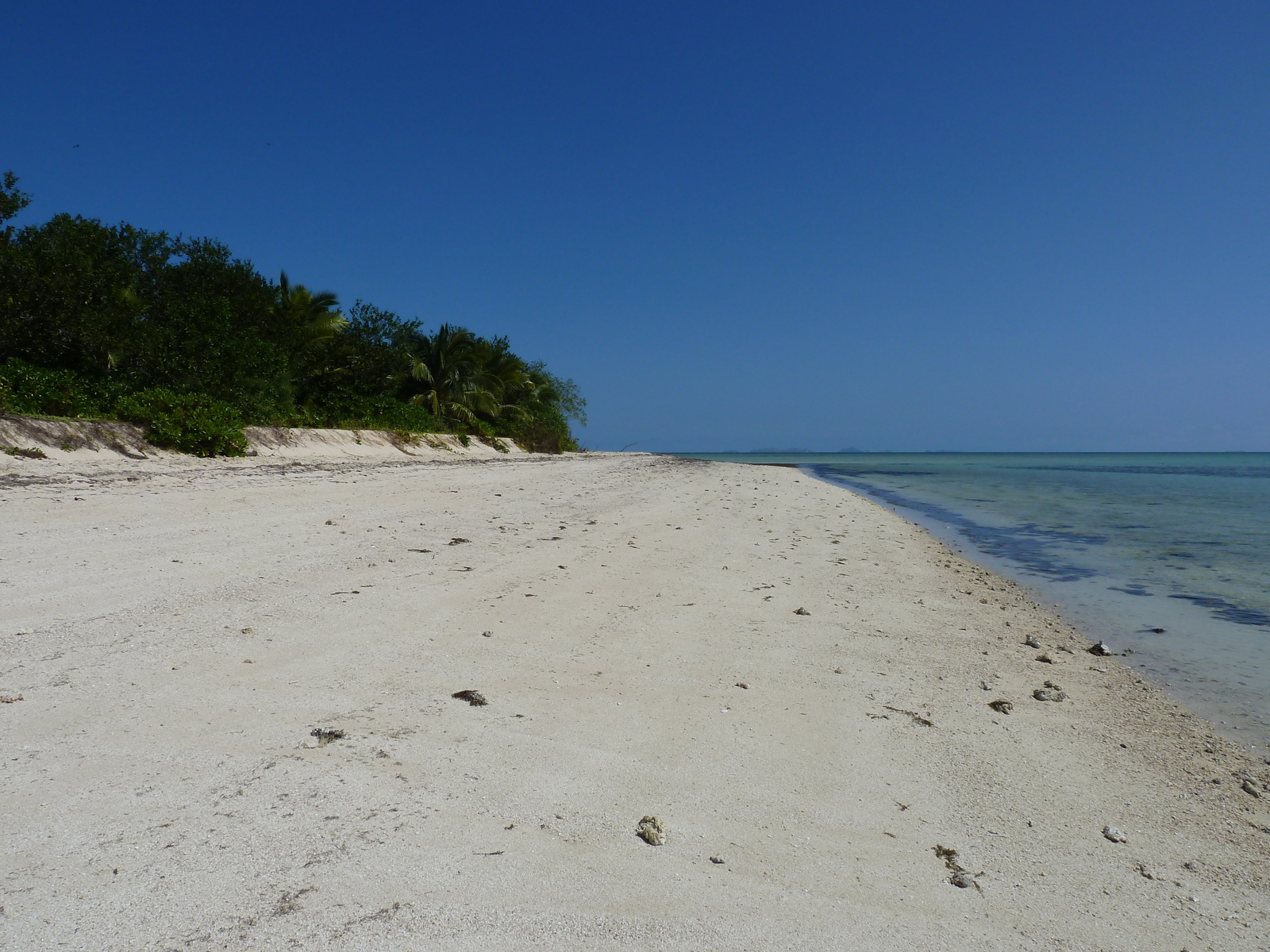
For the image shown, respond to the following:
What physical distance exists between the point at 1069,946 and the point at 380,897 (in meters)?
1.65

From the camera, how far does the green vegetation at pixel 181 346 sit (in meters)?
13.2

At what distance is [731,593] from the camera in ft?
16.7

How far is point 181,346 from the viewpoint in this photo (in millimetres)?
16453

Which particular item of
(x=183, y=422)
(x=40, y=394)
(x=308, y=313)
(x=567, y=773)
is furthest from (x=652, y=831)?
(x=308, y=313)

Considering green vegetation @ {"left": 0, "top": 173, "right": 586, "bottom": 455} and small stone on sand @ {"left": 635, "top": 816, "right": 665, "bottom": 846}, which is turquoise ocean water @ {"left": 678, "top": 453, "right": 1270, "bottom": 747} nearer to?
small stone on sand @ {"left": 635, "top": 816, "right": 665, "bottom": 846}

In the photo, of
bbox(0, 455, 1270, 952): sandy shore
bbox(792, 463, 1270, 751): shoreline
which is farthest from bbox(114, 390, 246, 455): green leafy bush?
bbox(792, 463, 1270, 751): shoreline

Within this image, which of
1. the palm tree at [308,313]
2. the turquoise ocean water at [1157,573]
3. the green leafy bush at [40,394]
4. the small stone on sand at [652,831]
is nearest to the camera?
the small stone on sand at [652,831]

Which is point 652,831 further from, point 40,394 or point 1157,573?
point 40,394

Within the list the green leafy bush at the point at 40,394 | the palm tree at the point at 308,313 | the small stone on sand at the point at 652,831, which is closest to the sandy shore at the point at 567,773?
the small stone on sand at the point at 652,831

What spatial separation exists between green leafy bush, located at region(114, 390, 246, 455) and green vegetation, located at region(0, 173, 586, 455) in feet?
0.08

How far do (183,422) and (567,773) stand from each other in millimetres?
13619

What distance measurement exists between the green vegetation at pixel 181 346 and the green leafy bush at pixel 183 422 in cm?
2

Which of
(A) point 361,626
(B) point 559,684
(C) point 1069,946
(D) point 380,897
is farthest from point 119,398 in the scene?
(C) point 1069,946

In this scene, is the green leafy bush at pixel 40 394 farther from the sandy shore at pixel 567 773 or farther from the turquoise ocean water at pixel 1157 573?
→ the turquoise ocean water at pixel 1157 573
